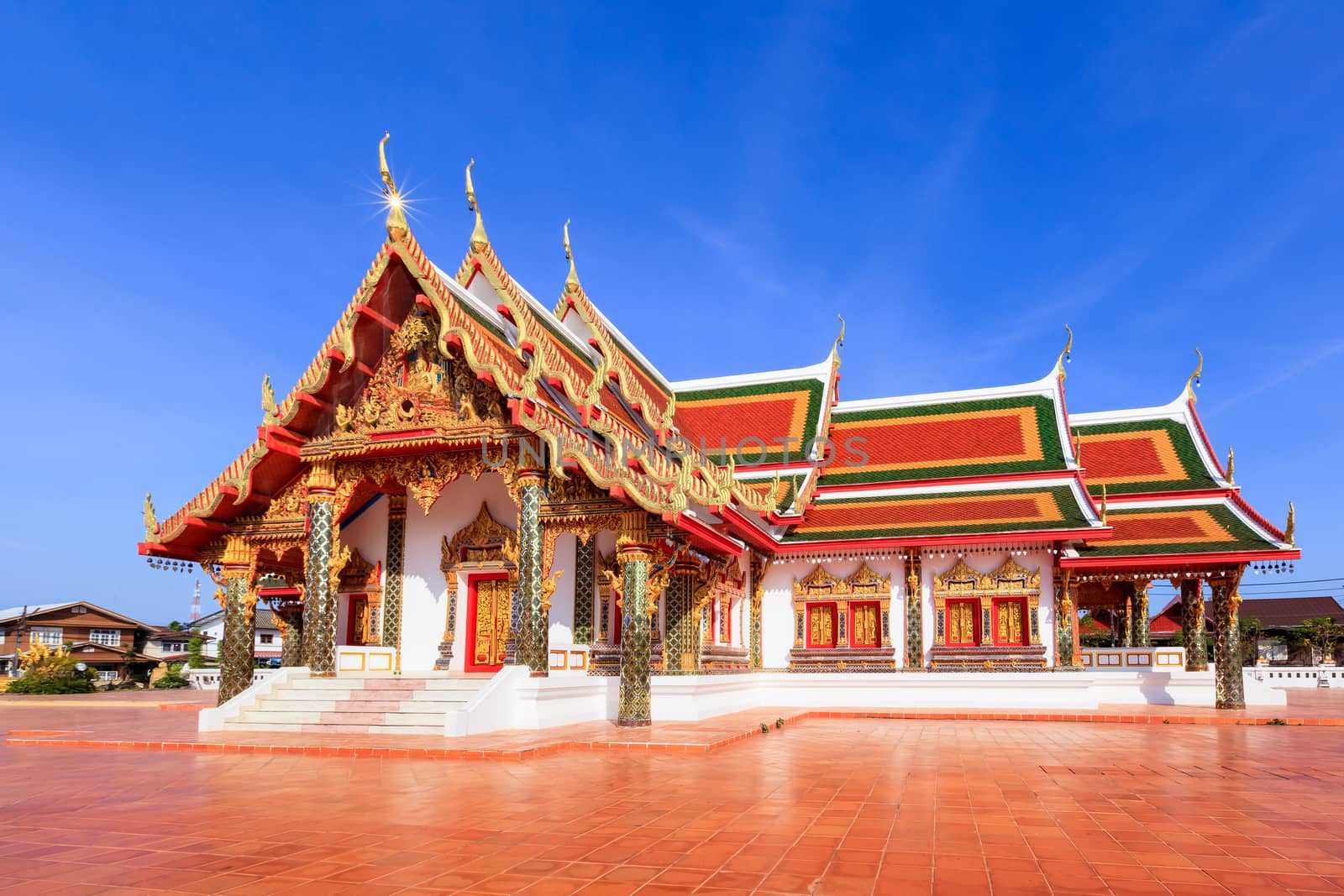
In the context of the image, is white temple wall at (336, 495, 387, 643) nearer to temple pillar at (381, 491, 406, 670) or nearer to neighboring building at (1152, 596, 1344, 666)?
temple pillar at (381, 491, 406, 670)

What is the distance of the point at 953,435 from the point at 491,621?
9878 millimetres

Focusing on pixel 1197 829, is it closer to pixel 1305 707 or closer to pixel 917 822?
pixel 917 822

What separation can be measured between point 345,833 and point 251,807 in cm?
123

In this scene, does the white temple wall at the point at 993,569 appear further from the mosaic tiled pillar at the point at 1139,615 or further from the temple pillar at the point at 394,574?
the temple pillar at the point at 394,574

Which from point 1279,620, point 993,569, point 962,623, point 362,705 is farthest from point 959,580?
point 1279,620

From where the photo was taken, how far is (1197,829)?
18.2ft

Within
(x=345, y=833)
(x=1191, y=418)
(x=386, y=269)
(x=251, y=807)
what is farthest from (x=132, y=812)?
(x=1191, y=418)

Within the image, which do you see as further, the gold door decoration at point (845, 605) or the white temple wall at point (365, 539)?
the gold door decoration at point (845, 605)

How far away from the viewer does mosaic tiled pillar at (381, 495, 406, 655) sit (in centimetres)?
1405

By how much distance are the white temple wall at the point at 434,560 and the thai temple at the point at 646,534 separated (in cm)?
4

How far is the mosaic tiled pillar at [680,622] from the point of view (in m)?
13.2

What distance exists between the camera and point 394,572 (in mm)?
14289

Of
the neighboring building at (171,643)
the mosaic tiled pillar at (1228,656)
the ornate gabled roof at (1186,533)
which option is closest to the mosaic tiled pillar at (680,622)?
the ornate gabled roof at (1186,533)

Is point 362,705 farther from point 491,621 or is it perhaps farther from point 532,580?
point 491,621
